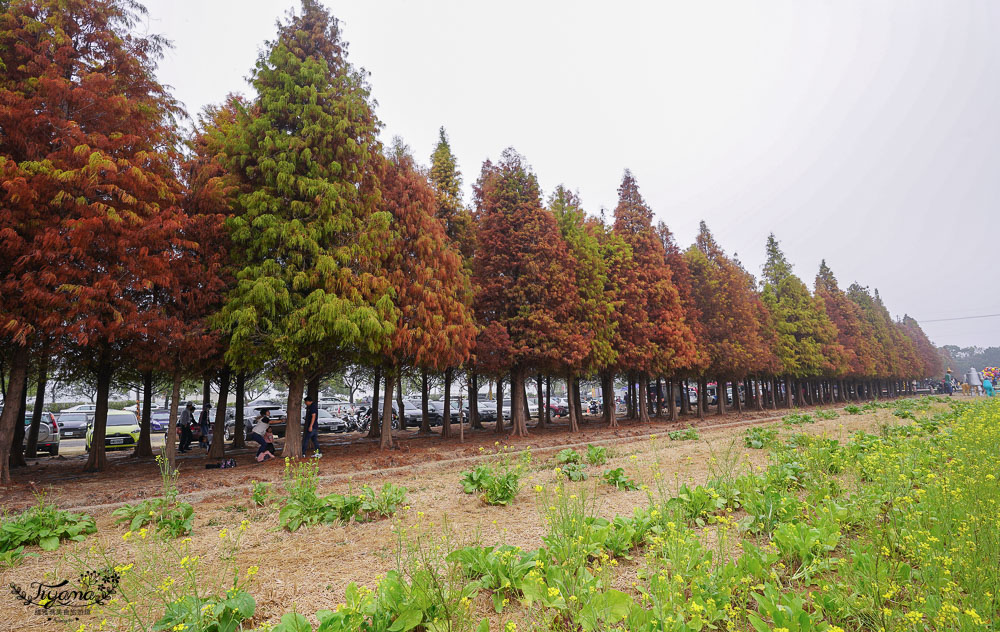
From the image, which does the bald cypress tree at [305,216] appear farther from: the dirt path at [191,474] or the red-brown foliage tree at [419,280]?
the dirt path at [191,474]

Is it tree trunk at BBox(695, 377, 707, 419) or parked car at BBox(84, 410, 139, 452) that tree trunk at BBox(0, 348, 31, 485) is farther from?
tree trunk at BBox(695, 377, 707, 419)

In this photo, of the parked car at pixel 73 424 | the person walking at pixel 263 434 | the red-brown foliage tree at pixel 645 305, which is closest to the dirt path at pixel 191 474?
the person walking at pixel 263 434

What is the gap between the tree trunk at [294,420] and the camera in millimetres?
13227

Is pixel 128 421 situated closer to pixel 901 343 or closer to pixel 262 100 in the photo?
pixel 262 100

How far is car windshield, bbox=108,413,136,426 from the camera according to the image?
18953 mm

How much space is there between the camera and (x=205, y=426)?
19.4 m

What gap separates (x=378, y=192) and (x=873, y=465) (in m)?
13.0

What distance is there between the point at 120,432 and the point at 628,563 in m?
21.5

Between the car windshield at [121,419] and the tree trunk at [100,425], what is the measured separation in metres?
7.05

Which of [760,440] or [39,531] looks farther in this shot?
[760,440]

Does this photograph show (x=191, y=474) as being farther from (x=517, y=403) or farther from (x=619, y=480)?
(x=517, y=403)

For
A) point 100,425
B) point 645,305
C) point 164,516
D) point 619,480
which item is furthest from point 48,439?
point 645,305

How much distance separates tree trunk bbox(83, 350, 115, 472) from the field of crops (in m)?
8.26

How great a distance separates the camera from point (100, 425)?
1306cm
